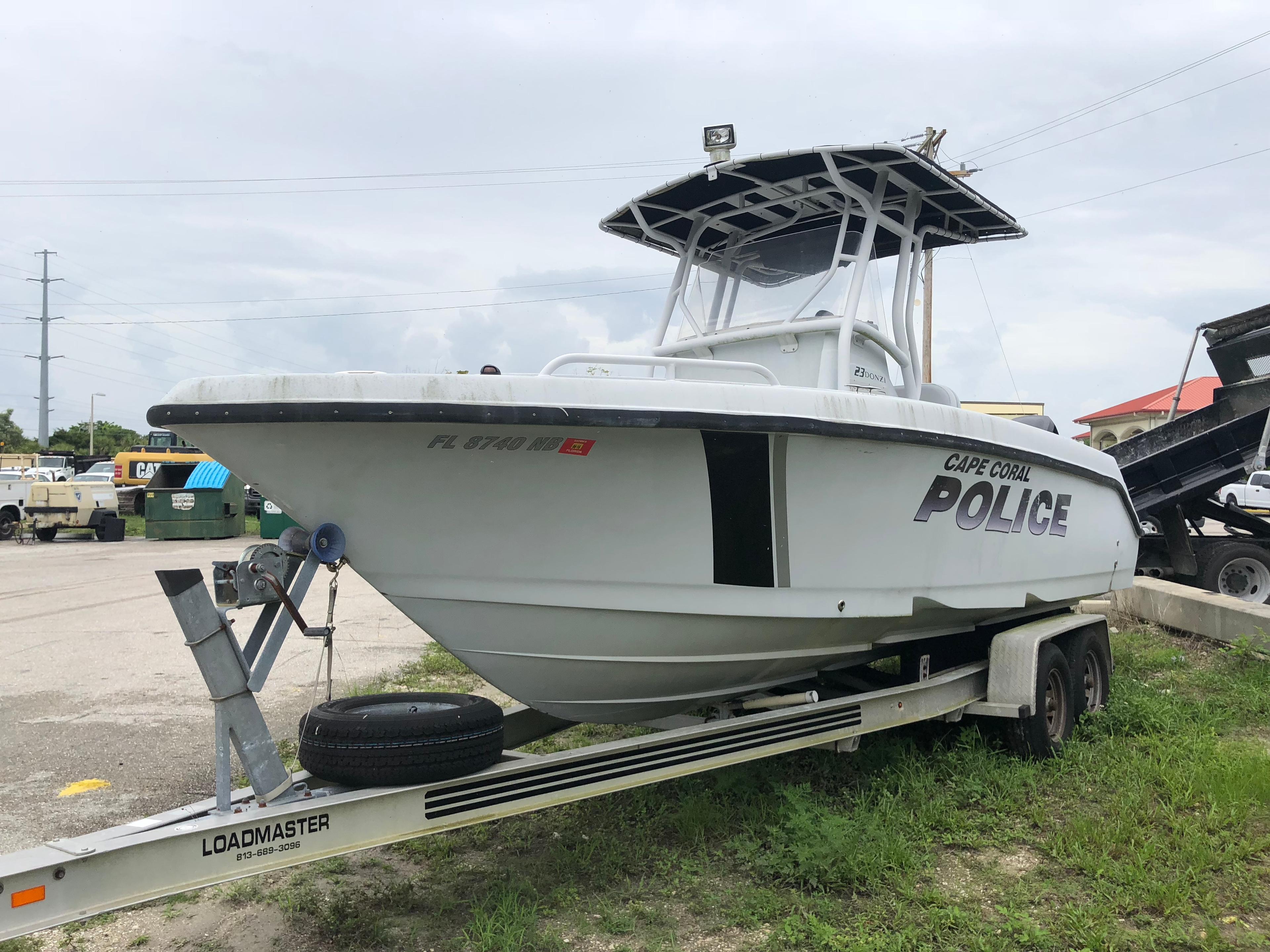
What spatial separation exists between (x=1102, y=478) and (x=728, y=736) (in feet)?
10.3

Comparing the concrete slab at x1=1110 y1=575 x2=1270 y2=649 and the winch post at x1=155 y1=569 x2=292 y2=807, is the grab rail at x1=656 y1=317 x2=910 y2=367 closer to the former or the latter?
the concrete slab at x1=1110 y1=575 x2=1270 y2=649

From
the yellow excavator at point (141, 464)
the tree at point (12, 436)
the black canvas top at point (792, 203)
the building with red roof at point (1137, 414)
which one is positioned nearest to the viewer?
the black canvas top at point (792, 203)

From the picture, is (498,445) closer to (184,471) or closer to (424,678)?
(424,678)

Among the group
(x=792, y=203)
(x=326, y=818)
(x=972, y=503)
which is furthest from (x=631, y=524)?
(x=792, y=203)

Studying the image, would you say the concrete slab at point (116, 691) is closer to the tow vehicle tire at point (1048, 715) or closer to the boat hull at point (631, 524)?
the boat hull at point (631, 524)

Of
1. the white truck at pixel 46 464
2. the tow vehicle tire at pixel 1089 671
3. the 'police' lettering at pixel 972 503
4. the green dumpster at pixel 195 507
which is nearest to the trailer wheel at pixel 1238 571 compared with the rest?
the tow vehicle tire at pixel 1089 671

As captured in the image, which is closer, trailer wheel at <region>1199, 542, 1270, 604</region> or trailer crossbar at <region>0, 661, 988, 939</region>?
trailer crossbar at <region>0, 661, 988, 939</region>

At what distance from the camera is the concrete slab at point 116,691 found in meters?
4.14

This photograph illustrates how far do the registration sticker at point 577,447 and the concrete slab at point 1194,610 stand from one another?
462 centimetres

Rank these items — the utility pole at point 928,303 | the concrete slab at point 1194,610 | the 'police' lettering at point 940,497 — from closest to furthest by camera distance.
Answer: the 'police' lettering at point 940,497 → the concrete slab at point 1194,610 → the utility pole at point 928,303

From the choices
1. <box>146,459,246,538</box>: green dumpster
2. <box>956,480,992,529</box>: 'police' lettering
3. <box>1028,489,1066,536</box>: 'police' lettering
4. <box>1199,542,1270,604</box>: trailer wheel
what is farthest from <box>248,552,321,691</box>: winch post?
<box>146,459,246,538</box>: green dumpster

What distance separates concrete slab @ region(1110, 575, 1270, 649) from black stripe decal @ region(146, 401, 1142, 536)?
4048 mm

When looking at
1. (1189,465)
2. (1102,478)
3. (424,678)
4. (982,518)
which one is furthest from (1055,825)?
(1189,465)

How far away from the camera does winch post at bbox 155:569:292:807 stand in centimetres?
271
